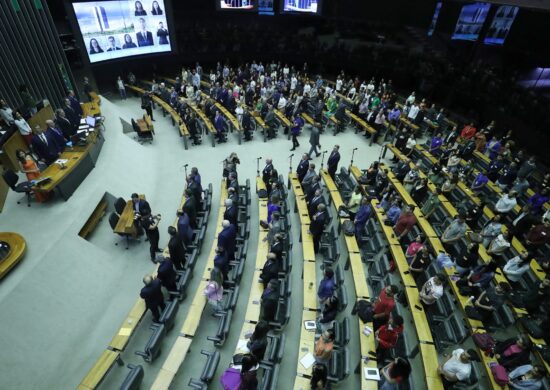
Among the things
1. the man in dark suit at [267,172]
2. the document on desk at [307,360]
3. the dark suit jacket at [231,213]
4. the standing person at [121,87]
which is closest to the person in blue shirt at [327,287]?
the document on desk at [307,360]

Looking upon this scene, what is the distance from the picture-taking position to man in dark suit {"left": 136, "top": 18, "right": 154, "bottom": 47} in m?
17.5

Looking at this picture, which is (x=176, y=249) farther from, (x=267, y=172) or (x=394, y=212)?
(x=394, y=212)

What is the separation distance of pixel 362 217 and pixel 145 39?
622 inches

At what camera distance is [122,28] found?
662 inches

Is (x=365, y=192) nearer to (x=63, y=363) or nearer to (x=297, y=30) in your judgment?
(x=63, y=363)

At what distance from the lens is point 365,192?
10.5 metres

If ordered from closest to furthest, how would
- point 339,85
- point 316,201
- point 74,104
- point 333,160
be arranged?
1. point 316,201
2. point 333,160
3. point 74,104
4. point 339,85

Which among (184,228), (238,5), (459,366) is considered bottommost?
(184,228)

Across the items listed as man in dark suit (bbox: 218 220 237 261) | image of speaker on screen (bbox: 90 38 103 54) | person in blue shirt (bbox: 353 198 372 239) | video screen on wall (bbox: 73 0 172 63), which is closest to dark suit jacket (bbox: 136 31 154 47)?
video screen on wall (bbox: 73 0 172 63)

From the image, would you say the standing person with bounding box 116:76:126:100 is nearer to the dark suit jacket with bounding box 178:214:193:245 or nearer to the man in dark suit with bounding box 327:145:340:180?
the man in dark suit with bounding box 327:145:340:180

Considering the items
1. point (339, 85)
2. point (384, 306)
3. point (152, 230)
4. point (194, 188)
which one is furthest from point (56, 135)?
point (339, 85)

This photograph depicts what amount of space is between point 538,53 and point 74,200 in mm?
19317

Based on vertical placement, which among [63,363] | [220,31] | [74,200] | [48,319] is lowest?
[63,363]

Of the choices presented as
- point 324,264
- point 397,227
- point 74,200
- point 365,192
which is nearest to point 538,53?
point 365,192
